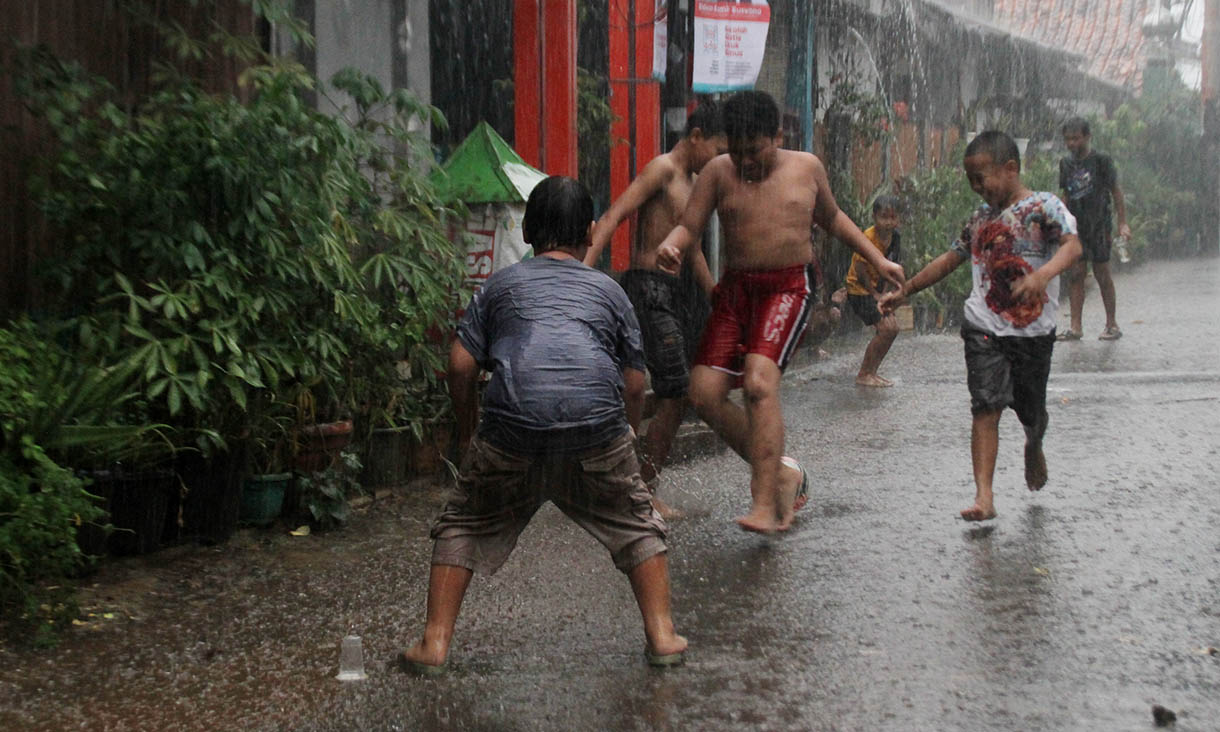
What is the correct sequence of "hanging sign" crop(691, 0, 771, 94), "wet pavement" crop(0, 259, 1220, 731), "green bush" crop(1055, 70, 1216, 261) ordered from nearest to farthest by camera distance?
"wet pavement" crop(0, 259, 1220, 731)
"hanging sign" crop(691, 0, 771, 94)
"green bush" crop(1055, 70, 1216, 261)

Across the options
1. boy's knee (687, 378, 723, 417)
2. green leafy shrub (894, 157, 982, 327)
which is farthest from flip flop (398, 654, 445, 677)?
green leafy shrub (894, 157, 982, 327)

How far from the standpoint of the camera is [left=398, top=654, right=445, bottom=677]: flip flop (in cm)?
409

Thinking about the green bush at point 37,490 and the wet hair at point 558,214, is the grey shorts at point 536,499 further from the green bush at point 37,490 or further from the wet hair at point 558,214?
the green bush at point 37,490

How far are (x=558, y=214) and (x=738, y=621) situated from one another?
145cm

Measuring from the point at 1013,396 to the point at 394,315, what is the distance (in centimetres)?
277

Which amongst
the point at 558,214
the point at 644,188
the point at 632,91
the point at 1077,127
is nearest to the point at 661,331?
the point at 644,188

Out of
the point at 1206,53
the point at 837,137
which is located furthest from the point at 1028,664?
the point at 1206,53

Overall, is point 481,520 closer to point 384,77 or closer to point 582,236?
point 582,236

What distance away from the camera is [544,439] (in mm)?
4059

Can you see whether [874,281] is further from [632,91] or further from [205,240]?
[205,240]

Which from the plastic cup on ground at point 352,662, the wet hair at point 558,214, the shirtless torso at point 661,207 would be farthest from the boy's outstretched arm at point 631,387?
the shirtless torso at point 661,207

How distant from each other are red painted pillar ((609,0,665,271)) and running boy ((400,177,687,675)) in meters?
6.61

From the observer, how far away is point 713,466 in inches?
296

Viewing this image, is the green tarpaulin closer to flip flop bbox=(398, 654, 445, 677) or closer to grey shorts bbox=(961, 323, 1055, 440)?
grey shorts bbox=(961, 323, 1055, 440)
